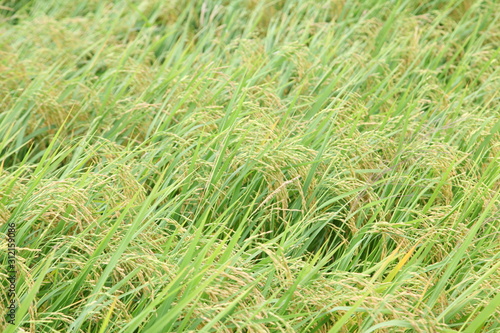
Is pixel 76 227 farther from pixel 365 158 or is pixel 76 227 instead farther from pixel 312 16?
pixel 312 16

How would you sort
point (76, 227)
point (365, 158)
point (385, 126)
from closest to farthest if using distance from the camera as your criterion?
1. point (76, 227)
2. point (365, 158)
3. point (385, 126)

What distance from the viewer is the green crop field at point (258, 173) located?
1968 mm

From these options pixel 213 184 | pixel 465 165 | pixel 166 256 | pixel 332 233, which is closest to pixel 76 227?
pixel 166 256

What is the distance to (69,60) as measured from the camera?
3.72m

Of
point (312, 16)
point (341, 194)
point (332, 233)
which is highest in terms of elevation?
point (312, 16)

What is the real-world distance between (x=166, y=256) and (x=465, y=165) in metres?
1.39

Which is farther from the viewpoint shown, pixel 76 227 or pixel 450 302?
pixel 76 227

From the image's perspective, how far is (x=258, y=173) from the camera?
2.56 metres

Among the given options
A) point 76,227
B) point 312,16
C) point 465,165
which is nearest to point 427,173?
point 465,165

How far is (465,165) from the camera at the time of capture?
8.99 ft

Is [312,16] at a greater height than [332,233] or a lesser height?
greater

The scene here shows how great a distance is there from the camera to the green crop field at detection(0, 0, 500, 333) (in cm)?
197

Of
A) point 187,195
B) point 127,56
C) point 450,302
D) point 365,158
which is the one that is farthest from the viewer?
point 127,56

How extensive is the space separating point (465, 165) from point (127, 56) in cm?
188
